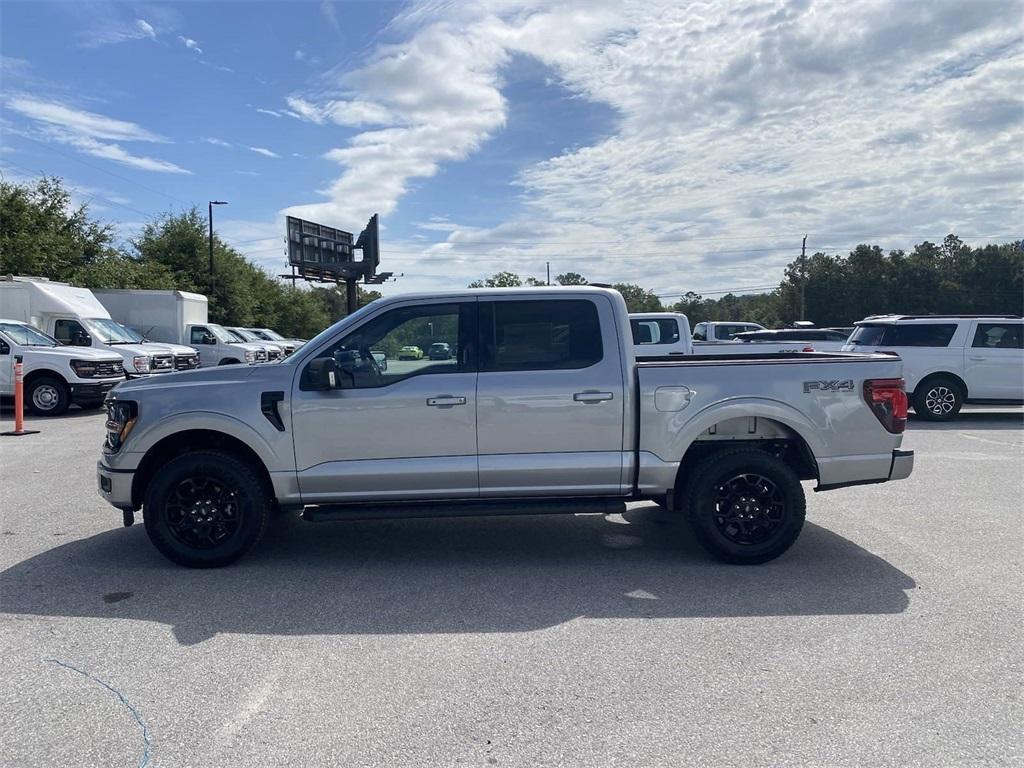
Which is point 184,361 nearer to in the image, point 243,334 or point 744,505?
point 243,334

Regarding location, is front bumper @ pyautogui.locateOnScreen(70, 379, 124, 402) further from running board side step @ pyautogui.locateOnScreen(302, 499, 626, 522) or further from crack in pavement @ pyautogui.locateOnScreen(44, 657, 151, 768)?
crack in pavement @ pyautogui.locateOnScreen(44, 657, 151, 768)

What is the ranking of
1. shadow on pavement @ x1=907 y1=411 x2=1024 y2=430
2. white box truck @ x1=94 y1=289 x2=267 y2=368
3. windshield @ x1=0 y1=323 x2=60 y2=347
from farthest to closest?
white box truck @ x1=94 y1=289 x2=267 y2=368 < windshield @ x1=0 y1=323 x2=60 y2=347 < shadow on pavement @ x1=907 y1=411 x2=1024 y2=430

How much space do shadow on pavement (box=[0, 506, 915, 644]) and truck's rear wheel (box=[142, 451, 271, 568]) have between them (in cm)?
17

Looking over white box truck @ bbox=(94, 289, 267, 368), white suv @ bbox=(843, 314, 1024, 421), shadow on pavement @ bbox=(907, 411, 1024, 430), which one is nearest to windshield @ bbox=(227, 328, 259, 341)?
white box truck @ bbox=(94, 289, 267, 368)

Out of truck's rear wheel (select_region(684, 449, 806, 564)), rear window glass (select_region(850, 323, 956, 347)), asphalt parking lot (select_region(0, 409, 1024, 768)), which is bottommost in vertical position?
asphalt parking lot (select_region(0, 409, 1024, 768))

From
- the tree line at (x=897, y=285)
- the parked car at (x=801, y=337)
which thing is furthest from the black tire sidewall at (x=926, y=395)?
the tree line at (x=897, y=285)

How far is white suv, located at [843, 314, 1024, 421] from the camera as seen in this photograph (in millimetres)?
13891

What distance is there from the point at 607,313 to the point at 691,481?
1352mm

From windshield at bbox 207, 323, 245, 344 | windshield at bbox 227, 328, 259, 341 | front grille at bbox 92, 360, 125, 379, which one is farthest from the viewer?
windshield at bbox 227, 328, 259, 341

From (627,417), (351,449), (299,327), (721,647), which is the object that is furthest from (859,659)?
(299,327)

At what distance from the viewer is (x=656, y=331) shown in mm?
14391

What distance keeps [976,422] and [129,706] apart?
14790 mm

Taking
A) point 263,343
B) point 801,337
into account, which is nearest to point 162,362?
point 263,343

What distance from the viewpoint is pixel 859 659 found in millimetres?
3979
